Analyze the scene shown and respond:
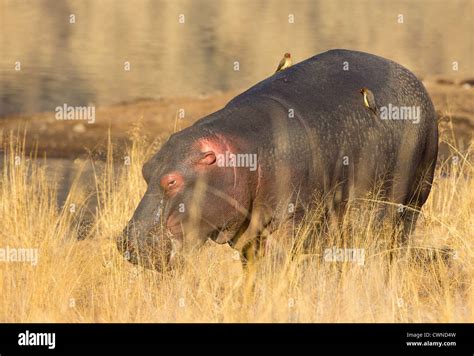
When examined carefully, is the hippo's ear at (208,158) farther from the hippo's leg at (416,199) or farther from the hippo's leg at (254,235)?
the hippo's leg at (416,199)

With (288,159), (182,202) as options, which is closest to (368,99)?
(288,159)

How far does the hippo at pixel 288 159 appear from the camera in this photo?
6.41 metres

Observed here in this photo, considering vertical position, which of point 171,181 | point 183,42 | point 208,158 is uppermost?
point 183,42

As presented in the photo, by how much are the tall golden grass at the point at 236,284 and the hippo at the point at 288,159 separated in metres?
0.21

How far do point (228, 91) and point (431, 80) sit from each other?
9.64ft

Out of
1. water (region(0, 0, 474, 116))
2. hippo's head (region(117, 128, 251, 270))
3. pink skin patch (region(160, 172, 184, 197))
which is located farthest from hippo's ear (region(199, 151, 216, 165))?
water (region(0, 0, 474, 116))

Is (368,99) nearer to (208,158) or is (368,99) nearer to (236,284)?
(208,158)

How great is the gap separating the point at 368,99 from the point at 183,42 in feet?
51.5

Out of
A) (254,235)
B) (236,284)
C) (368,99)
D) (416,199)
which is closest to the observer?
(236,284)

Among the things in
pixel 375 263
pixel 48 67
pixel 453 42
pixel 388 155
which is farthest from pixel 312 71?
pixel 453 42

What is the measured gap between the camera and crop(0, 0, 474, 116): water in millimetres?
18359

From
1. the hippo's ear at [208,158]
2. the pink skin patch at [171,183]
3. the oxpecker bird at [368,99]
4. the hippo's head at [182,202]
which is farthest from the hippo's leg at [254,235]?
the oxpecker bird at [368,99]

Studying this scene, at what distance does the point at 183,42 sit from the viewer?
22.9 m

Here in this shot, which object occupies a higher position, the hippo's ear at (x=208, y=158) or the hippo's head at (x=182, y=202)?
the hippo's ear at (x=208, y=158)
